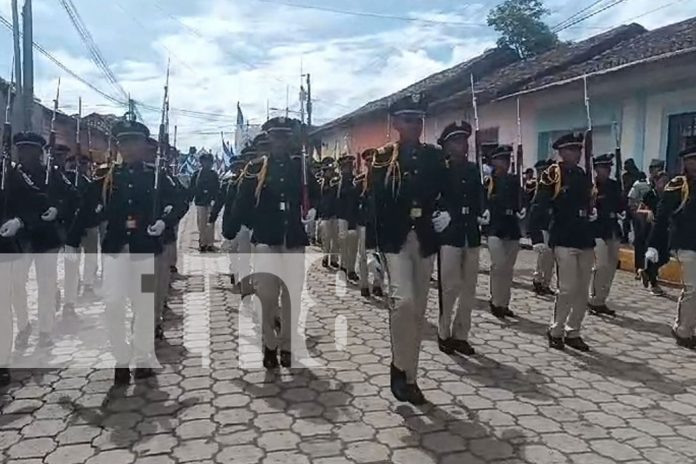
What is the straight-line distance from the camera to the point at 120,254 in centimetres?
506

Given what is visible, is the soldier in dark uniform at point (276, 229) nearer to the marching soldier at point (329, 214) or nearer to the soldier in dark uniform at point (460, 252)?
the soldier in dark uniform at point (460, 252)

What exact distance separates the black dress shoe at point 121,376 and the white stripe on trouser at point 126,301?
0.04 meters

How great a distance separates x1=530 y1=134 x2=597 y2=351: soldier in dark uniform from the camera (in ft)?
19.3

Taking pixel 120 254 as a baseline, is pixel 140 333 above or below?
below

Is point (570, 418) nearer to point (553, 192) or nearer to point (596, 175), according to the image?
point (553, 192)

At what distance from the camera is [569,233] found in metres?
5.88

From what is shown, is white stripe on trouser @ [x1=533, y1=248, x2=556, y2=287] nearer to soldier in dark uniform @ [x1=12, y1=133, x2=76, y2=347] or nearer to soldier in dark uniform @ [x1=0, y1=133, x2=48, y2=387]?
soldier in dark uniform @ [x1=12, y1=133, x2=76, y2=347]

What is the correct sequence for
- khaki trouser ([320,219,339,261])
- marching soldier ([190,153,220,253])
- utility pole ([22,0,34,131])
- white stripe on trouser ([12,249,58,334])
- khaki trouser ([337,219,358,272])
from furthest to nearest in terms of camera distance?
utility pole ([22,0,34,131])
marching soldier ([190,153,220,253])
khaki trouser ([320,219,339,261])
khaki trouser ([337,219,358,272])
white stripe on trouser ([12,249,58,334])

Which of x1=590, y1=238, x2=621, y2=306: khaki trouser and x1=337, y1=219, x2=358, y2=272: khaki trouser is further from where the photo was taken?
x1=337, y1=219, x2=358, y2=272: khaki trouser

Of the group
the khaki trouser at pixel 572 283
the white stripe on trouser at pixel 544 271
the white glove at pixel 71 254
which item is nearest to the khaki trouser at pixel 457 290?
the khaki trouser at pixel 572 283

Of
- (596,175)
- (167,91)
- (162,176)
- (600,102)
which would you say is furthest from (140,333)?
(600,102)

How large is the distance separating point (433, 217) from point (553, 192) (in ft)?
5.85

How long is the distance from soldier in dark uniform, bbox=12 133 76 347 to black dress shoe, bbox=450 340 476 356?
359cm

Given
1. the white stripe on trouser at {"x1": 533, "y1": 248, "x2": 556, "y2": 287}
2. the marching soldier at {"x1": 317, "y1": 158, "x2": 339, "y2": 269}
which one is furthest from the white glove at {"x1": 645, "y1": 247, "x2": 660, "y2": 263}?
the marching soldier at {"x1": 317, "y1": 158, "x2": 339, "y2": 269}
